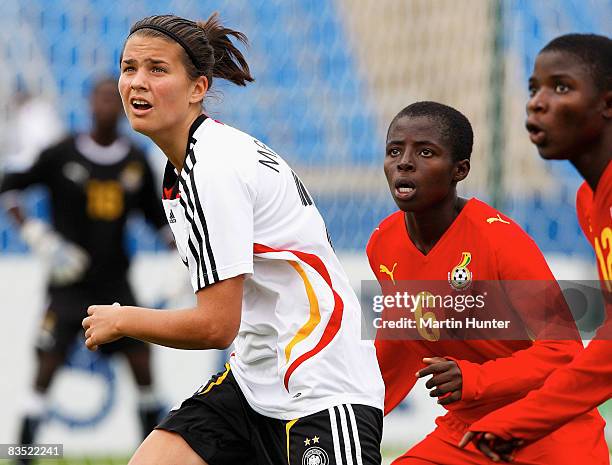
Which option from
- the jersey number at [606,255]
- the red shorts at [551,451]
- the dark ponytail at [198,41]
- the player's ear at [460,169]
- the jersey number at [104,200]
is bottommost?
the red shorts at [551,451]

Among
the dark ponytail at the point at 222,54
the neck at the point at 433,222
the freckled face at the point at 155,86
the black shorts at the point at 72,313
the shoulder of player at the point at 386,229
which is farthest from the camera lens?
the black shorts at the point at 72,313

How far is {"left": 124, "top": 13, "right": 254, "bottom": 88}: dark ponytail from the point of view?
353 centimetres

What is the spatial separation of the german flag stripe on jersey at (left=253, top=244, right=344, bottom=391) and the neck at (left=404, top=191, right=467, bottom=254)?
61 centimetres

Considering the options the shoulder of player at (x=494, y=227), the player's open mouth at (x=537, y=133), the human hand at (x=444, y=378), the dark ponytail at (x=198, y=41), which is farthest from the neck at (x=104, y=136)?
the player's open mouth at (x=537, y=133)

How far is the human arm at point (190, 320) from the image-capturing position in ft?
10.7

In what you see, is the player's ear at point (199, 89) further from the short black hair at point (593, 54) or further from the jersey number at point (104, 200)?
the jersey number at point (104, 200)

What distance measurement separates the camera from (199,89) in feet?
11.8

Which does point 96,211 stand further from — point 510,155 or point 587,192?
point 587,192

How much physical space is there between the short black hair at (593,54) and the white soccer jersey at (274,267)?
0.85 metres

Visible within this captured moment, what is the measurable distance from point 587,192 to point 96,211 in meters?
3.92

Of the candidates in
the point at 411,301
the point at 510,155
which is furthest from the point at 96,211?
the point at 411,301

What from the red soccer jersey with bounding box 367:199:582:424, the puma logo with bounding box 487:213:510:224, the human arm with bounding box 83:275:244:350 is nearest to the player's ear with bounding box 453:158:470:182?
the red soccer jersey with bounding box 367:199:582:424

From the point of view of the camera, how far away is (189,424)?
3.73 meters

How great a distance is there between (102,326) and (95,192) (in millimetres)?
3925
